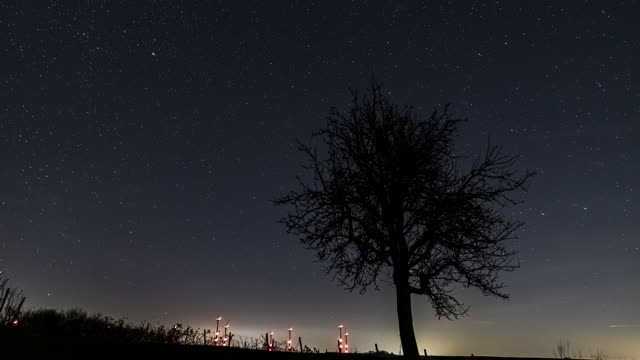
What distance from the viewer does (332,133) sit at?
1747 centimetres

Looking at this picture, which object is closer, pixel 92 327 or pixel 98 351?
pixel 98 351

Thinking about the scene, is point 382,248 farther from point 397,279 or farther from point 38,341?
point 38,341

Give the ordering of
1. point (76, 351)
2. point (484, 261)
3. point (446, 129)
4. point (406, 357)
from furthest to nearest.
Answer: point (446, 129), point (484, 261), point (406, 357), point (76, 351)

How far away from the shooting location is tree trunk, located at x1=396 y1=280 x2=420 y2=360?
47.0 ft

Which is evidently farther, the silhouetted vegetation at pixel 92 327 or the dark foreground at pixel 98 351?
the silhouetted vegetation at pixel 92 327

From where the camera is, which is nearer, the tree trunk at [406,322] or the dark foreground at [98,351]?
the dark foreground at [98,351]

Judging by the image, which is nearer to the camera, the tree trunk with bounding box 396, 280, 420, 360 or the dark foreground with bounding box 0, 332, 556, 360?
the dark foreground with bounding box 0, 332, 556, 360

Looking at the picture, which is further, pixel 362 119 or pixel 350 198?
pixel 362 119

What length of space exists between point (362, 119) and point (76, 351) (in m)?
11.8

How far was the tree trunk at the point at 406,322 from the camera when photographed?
1431 centimetres

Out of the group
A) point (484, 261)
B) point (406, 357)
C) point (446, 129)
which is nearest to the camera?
point (406, 357)

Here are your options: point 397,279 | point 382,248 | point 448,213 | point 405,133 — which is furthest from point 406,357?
point 405,133

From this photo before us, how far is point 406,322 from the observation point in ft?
48.4

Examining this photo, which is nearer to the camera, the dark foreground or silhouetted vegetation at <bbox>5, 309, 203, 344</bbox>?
the dark foreground
